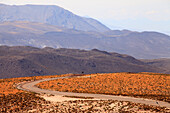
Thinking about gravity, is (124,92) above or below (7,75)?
above

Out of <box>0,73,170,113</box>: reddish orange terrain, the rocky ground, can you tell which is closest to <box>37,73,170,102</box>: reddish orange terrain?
<box>0,73,170,113</box>: reddish orange terrain

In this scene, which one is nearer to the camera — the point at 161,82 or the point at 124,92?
the point at 124,92

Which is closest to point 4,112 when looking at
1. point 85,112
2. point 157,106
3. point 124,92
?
point 85,112

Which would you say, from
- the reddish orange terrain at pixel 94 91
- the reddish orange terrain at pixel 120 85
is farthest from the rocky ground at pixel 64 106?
the reddish orange terrain at pixel 120 85

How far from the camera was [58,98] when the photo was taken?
45.2 m

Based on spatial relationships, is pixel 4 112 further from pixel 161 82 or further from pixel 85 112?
pixel 161 82

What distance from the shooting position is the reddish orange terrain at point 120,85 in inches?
2064

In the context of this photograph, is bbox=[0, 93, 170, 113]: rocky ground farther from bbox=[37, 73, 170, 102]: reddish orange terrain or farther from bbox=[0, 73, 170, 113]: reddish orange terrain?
bbox=[37, 73, 170, 102]: reddish orange terrain

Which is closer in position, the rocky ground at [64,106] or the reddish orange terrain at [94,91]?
the rocky ground at [64,106]

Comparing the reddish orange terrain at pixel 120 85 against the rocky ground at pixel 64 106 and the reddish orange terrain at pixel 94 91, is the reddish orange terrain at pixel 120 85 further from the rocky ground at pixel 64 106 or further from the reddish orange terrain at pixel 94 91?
the rocky ground at pixel 64 106

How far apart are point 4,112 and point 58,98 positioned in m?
10.3

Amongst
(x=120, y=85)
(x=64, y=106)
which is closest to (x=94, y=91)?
(x=120, y=85)

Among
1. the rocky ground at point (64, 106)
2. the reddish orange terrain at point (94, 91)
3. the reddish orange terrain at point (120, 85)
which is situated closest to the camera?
the rocky ground at point (64, 106)

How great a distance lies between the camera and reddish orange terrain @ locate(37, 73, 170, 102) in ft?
Answer: 172
